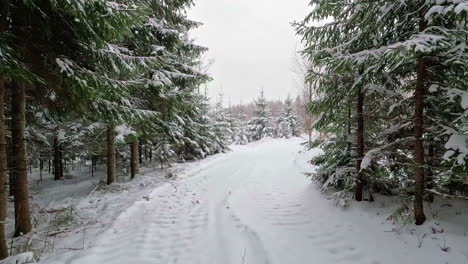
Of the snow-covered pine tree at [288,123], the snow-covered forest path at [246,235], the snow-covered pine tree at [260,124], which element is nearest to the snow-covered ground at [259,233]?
the snow-covered forest path at [246,235]

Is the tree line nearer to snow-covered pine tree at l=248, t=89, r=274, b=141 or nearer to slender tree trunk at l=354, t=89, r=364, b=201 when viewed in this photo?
slender tree trunk at l=354, t=89, r=364, b=201

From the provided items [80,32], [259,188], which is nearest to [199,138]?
[259,188]

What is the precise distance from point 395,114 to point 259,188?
4.83 metres

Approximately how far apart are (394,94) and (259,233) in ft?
12.4

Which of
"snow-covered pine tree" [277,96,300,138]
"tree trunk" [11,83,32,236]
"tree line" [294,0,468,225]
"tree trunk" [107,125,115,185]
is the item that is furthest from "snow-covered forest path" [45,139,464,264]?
"snow-covered pine tree" [277,96,300,138]

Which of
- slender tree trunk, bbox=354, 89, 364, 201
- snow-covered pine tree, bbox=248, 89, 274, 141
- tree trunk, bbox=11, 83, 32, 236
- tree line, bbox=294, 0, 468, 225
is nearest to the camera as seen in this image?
tree line, bbox=294, 0, 468, 225

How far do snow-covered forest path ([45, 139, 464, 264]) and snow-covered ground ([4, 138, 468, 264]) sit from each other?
15mm

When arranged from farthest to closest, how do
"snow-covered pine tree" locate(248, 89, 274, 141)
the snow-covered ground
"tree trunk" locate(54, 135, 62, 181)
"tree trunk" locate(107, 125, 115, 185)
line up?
"snow-covered pine tree" locate(248, 89, 274, 141) < "tree trunk" locate(54, 135, 62, 181) < "tree trunk" locate(107, 125, 115, 185) < the snow-covered ground

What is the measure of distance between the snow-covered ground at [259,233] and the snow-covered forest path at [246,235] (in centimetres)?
2

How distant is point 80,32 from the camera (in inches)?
181

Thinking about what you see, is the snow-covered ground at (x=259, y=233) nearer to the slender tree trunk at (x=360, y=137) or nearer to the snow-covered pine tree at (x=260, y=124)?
the slender tree trunk at (x=360, y=137)

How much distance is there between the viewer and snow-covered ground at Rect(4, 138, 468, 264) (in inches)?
156

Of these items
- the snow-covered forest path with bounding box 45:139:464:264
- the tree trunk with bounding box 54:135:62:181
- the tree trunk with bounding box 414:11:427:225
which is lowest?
the snow-covered forest path with bounding box 45:139:464:264

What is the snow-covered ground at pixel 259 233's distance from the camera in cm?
397
